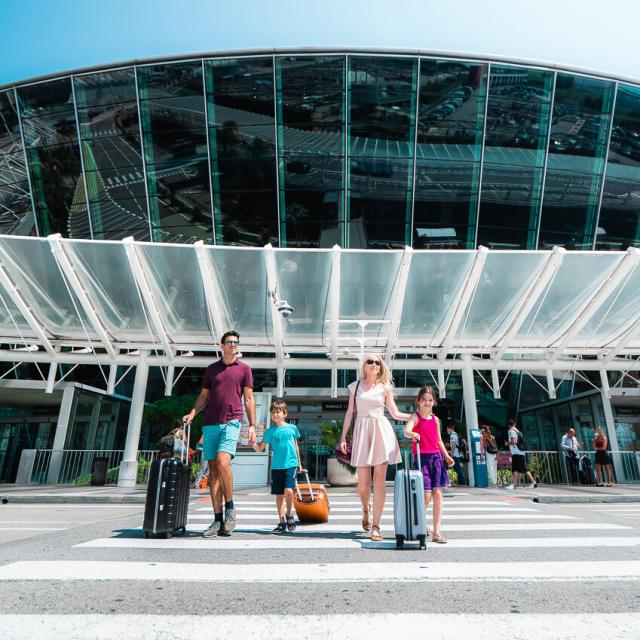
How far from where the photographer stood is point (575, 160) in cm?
2203

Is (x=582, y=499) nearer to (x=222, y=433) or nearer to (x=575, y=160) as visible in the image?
(x=222, y=433)

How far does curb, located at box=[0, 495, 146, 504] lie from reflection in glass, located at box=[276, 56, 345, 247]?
14058 millimetres

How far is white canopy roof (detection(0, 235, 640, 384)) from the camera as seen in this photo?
514 inches

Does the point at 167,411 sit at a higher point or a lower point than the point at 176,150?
lower

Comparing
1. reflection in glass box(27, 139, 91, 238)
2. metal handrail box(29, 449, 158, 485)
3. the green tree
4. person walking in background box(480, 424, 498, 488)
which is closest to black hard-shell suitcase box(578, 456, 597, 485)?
person walking in background box(480, 424, 498, 488)

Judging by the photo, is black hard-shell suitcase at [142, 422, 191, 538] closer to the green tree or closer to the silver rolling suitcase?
the silver rolling suitcase

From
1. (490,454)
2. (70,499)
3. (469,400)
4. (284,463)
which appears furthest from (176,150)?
(284,463)

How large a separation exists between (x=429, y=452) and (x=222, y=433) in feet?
7.26

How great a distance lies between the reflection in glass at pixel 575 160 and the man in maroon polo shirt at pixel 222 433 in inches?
827

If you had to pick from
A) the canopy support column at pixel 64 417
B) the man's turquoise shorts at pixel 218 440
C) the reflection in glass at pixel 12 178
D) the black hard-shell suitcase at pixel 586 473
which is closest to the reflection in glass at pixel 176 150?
the reflection in glass at pixel 12 178

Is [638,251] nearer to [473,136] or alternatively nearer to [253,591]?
[473,136]

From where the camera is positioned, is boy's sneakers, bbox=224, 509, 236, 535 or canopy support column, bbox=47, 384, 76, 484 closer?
boy's sneakers, bbox=224, 509, 236, 535

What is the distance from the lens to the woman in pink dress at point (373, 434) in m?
5.06

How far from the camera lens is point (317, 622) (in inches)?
93.3
